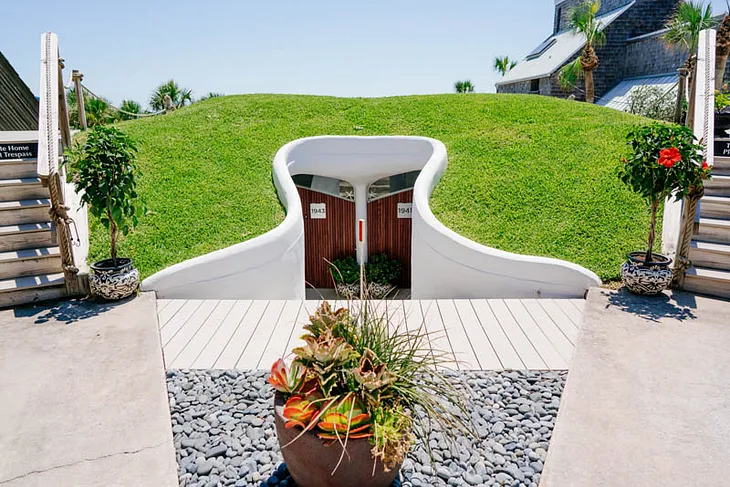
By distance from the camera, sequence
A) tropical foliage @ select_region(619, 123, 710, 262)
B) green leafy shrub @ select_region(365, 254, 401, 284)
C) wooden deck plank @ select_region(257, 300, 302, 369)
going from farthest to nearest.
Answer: green leafy shrub @ select_region(365, 254, 401, 284) → tropical foliage @ select_region(619, 123, 710, 262) → wooden deck plank @ select_region(257, 300, 302, 369)

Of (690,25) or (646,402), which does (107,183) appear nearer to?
(646,402)

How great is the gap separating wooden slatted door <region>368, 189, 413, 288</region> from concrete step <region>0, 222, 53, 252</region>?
631 cm

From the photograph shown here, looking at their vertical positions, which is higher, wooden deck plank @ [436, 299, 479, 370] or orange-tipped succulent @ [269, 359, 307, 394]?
orange-tipped succulent @ [269, 359, 307, 394]

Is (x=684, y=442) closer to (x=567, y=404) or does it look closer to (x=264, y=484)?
(x=567, y=404)

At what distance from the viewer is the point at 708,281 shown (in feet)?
16.0

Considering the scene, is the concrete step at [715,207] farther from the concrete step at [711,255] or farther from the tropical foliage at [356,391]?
the tropical foliage at [356,391]

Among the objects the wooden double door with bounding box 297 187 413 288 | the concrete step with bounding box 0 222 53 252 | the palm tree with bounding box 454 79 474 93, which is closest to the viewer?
the concrete step with bounding box 0 222 53 252

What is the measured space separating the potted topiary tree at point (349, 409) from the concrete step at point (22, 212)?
14.8ft

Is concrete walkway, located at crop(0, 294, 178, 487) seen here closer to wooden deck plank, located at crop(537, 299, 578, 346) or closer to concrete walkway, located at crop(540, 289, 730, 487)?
concrete walkway, located at crop(540, 289, 730, 487)

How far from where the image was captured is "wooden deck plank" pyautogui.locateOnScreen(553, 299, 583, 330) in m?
4.49

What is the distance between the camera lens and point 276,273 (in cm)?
592

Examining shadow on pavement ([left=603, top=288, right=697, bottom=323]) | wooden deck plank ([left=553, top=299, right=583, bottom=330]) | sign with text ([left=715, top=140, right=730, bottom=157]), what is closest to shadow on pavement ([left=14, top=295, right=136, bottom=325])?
wooden deck plank ([left=553, top=299, right=583, bottom=330])

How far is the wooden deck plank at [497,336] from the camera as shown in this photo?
3.77 meters

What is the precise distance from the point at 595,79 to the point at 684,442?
20.4 metres
